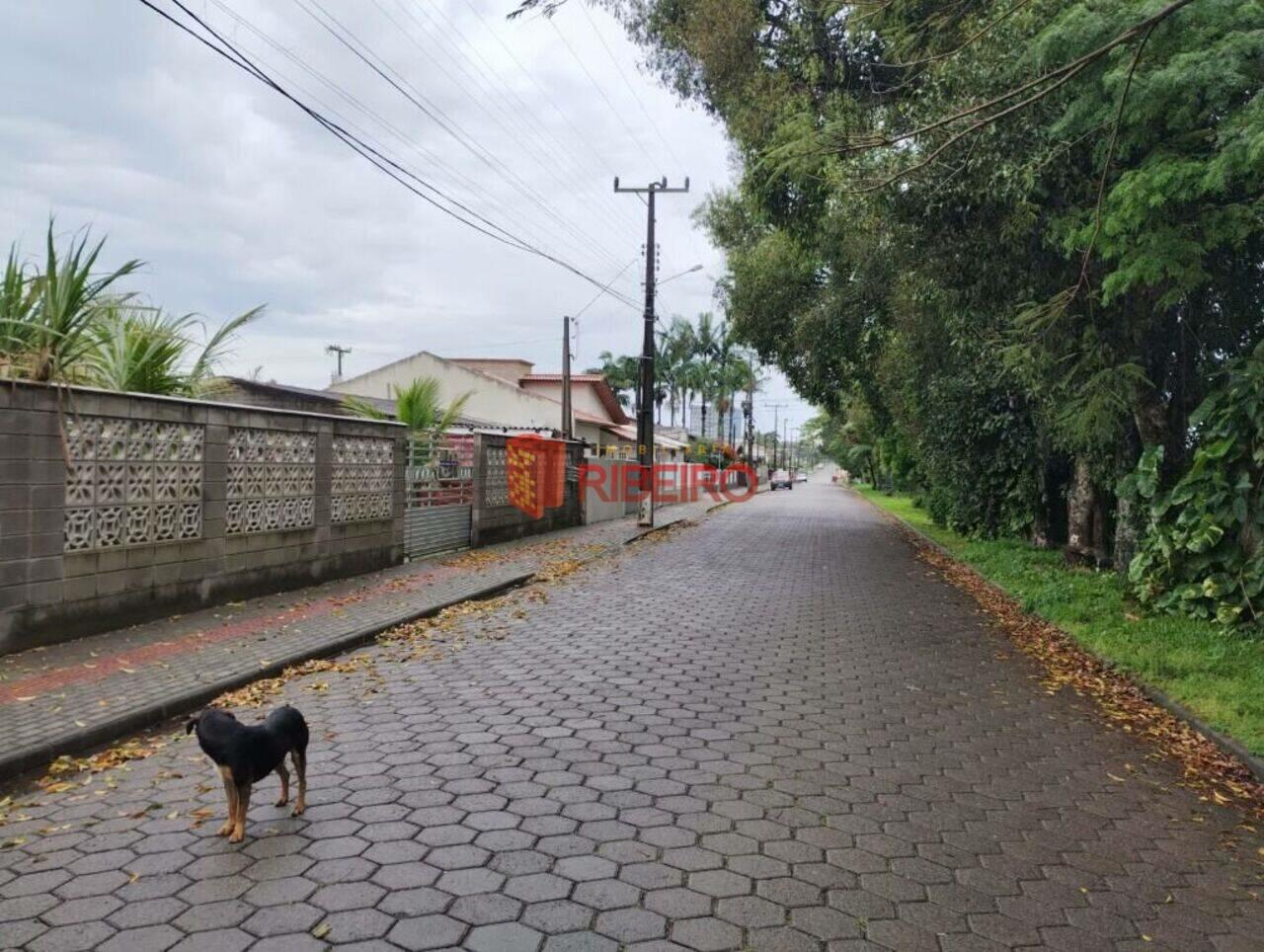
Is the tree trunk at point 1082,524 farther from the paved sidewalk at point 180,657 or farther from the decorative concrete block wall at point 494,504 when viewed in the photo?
the decorative concrete block wall at point 494,504

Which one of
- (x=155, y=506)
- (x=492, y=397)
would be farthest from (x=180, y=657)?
(x=492, y=397)

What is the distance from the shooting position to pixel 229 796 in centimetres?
360

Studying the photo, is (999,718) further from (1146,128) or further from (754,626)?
(1146,128)

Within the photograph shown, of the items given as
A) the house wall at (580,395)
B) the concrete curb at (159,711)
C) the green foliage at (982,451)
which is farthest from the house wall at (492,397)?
the concrete curb at (159,711)

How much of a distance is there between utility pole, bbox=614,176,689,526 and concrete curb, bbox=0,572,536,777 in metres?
14.1

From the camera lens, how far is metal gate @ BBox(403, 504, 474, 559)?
1336cm

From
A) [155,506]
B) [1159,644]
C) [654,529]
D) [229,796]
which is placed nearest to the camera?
[229,796]

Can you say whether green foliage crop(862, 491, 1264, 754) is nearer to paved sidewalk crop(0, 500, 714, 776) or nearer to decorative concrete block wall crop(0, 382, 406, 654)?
paved sidewalk crop(0, 500, 714, 776)

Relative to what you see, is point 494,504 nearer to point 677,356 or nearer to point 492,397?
point 492,397

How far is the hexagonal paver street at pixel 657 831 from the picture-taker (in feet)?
9.98

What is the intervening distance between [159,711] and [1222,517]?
29.4 ft

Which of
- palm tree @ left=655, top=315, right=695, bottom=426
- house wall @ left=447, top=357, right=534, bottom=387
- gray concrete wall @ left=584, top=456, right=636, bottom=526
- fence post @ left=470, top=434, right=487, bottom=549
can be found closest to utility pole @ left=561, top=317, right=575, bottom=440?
gray concrete wall @ left=584, top=456, right=636, bottom=526

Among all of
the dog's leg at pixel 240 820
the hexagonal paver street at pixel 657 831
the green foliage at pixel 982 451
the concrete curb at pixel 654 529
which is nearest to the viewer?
the hexagonal paver street at pixel 657 831

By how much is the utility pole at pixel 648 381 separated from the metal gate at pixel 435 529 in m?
7.57
